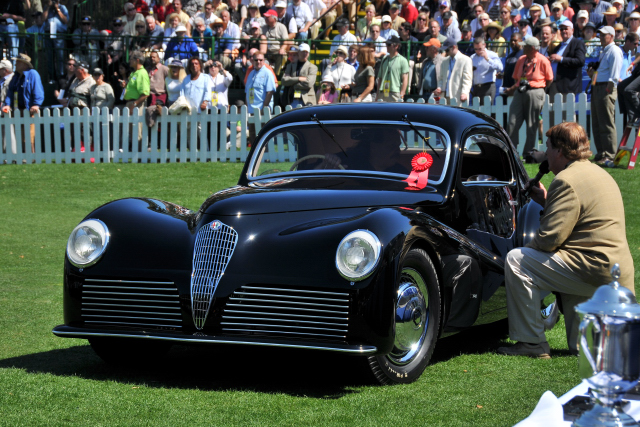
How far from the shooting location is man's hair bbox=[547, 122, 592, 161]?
592 cm

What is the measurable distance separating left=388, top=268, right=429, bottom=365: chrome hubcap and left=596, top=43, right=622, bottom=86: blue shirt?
10.9 metres

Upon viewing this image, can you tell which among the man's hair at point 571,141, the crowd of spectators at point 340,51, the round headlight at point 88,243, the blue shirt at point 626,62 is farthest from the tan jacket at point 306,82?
the round headlight at point 88,243

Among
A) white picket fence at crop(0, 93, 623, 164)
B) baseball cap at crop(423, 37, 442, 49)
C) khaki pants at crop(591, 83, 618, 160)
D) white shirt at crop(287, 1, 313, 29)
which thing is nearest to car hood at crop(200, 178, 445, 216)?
khaki pants at crop(591, 83, 618, 160)

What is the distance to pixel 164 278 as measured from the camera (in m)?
5.27

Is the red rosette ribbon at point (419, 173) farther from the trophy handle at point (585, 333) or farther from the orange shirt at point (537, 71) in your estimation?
the orange shirt at point (537, 71)

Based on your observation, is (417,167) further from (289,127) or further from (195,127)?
(195,127)

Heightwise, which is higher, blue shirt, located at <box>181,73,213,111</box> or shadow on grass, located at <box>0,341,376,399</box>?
blue shirt, located at <box>181,73,213,111</box>

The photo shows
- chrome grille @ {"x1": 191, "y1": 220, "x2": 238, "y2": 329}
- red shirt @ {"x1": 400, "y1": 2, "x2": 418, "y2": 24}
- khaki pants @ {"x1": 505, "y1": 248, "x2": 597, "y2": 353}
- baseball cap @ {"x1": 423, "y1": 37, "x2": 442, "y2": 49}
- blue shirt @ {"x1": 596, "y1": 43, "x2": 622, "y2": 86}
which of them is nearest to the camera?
chrome grille @ {"x1": 191, "y1": 220, "x2": 238, "y2": 329}

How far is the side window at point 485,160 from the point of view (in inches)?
265

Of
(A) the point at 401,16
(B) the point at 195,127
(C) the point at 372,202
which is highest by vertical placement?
(A) the point at 401,16

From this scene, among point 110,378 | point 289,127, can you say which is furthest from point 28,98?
point 110,378

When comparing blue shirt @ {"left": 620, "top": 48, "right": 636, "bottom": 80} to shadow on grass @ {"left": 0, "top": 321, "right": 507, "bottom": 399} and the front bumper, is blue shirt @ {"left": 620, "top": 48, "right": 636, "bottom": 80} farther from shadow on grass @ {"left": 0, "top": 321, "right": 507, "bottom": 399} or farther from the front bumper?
the front bumper

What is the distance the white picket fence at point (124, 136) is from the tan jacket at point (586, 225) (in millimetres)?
12075

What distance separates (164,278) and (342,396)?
1.27 m
